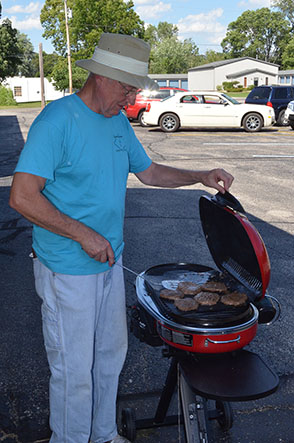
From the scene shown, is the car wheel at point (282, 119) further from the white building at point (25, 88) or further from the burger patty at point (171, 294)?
the white building at point (25, 88)

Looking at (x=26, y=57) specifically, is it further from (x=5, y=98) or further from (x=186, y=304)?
(x=186, y=304)

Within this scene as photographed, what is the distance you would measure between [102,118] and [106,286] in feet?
2.62

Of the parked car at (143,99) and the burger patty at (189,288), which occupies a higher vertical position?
the parked car at (143,99)

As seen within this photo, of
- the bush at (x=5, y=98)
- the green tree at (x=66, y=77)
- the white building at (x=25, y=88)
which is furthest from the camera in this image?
the white building at (x=25, y=88)

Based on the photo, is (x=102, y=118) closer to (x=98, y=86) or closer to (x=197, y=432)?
(x=98, y=86)

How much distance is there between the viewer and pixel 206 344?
Answer: 85.3 inches

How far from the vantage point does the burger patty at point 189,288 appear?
248cm

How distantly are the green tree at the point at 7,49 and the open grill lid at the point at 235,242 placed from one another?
6083 centimetres

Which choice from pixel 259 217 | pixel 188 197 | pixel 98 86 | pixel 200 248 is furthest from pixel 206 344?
pixel 188 197

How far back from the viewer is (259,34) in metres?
110

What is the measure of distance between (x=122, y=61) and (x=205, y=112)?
18003 mm

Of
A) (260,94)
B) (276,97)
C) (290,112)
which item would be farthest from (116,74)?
(260,94)

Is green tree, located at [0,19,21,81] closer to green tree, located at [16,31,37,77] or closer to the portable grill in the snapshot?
green tree, located at [16,31,37,77]

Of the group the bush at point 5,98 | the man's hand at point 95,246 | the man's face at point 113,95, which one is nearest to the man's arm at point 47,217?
the man's hand at point 95,246
